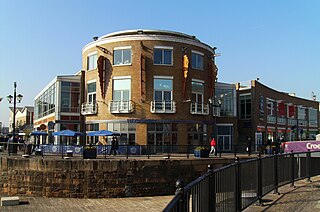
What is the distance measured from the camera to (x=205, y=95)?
121 ft

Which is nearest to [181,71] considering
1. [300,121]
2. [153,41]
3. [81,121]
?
[153,41]

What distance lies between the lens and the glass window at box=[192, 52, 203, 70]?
→ 36125mm

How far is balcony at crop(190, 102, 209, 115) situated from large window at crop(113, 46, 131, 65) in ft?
24.8

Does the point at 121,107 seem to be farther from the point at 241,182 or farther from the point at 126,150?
the point at 241,182

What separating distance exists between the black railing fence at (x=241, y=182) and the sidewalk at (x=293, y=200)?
0.76ft

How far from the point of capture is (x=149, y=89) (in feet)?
111

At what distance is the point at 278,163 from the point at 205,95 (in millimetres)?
25200

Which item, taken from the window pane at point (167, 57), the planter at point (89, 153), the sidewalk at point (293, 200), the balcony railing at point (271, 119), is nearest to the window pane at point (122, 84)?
the window pane at point (167, 57)

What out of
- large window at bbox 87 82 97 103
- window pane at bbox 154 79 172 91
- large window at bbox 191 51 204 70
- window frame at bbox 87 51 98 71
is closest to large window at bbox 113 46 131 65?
window frame at bbox 87 51 98 71

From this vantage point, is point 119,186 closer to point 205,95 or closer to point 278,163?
point 278,163

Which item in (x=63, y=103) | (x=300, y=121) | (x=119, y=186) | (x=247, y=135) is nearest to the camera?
(x=119, y=186)

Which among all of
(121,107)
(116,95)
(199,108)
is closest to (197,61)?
(199,108)

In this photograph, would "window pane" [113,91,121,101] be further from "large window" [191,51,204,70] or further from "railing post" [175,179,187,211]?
"railing post" [175,179,187,211]

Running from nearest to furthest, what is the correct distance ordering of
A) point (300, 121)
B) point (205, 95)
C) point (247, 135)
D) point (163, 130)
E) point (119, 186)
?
point (119, 186), point (163, 130), point (205, 95), point (247, 135), point (300, 121)
